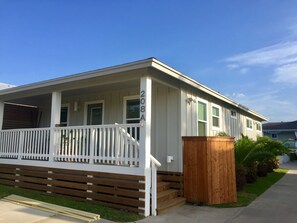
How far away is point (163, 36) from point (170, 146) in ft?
33.2

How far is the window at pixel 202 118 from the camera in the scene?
28.8 ft

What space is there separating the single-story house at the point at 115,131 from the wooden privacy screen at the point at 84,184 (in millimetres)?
25

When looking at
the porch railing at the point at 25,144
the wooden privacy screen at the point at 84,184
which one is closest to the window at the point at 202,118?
the wooden privacy screen at the point at 84,184

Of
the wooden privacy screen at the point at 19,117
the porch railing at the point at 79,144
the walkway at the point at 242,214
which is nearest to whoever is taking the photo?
the walkway at the point at 242,214

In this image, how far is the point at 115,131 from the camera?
6.66 metres

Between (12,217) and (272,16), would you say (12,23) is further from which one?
(272,16)

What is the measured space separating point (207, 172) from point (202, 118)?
2.69 metres

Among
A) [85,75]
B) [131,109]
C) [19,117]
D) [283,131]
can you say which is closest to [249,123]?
[131,109]

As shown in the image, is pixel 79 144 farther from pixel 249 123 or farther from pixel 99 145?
pixel 249 123

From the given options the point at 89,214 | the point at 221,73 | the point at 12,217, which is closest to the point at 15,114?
the point at 12,217

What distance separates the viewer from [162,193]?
6.47 meters

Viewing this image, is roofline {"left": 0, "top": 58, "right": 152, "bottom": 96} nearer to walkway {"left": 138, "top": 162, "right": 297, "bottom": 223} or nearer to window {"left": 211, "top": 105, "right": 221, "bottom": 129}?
walkway {"left": 138, "top": 162, "right": 297, "bottom": 223}

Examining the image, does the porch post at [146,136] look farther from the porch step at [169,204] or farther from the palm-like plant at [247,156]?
the palm-like plant at [247,156]

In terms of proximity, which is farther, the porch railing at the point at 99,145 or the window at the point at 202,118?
the window at the point at 202,118
